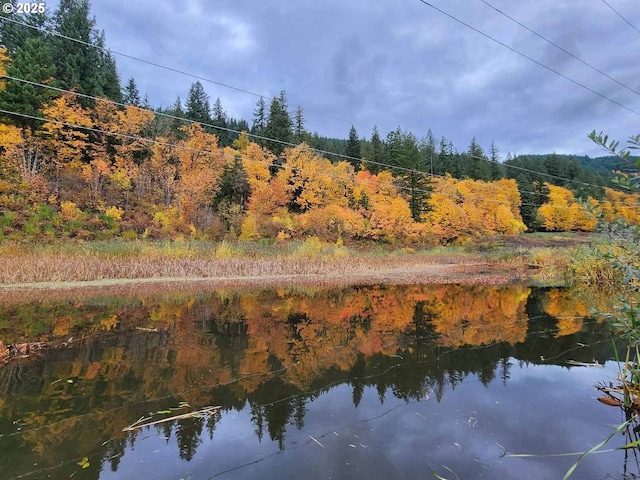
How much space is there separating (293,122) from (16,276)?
45.0 meters

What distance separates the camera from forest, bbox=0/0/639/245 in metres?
28.3

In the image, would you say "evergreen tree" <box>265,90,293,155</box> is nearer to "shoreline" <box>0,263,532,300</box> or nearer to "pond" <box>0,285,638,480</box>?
"shoreline" <box>0,263,532,300</box>

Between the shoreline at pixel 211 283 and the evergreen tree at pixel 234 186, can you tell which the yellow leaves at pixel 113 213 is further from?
the shoreline at pixel 211 283

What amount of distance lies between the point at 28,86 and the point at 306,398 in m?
35.2

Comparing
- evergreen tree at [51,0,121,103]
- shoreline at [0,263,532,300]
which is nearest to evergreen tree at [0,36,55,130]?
evergreen tree at [51,0,121,103]

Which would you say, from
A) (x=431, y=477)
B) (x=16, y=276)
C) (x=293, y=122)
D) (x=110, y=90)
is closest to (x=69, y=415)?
(x=431, y=477)

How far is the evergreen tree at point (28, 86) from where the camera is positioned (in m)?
27.7

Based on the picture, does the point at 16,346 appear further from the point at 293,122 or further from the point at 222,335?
the point at 293,122

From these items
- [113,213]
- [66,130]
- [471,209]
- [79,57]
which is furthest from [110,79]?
[471,209]

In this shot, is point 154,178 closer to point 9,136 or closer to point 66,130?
point 66,130

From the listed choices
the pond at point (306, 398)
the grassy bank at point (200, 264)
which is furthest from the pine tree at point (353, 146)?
the pond at point (306, 398)

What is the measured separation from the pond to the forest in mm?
18330

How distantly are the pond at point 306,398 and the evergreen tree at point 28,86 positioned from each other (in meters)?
27.1

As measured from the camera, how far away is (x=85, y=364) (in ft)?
19.5
